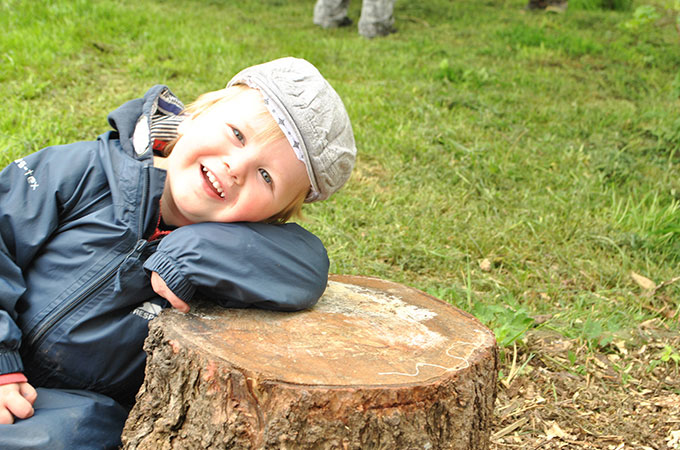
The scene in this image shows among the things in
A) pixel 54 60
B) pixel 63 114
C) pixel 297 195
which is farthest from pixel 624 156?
pixel 54 60

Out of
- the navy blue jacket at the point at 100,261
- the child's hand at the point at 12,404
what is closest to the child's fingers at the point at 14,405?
the child's hand at the point at 12,404

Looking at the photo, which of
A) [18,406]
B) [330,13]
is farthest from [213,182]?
[330,13]

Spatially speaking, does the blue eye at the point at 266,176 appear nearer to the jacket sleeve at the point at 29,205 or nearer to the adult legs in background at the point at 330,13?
the jacket sleeve at the point at 29,205

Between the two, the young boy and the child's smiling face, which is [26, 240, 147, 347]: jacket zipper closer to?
the young boy

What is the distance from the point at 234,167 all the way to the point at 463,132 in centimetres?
353

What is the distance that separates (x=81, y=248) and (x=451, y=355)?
3.75ft

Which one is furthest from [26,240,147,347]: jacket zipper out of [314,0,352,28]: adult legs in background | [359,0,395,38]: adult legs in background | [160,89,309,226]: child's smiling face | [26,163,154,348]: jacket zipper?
[314,0,352,28]: adult legs in background

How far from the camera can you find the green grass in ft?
11.7

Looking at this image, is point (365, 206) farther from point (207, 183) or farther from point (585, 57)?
point (585, 57)

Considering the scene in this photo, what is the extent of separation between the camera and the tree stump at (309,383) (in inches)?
59.6

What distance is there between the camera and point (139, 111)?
2.10 meters

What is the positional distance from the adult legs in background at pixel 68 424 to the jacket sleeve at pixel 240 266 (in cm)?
46

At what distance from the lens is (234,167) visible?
6.04ft

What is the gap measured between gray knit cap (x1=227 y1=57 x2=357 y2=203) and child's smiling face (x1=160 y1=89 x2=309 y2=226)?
1.4 inches
